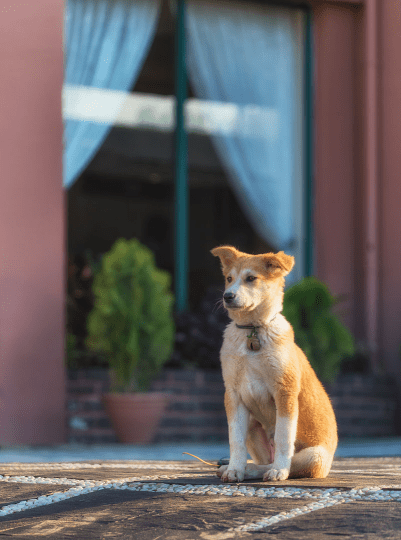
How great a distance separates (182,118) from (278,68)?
1299mm

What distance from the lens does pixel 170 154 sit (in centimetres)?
773

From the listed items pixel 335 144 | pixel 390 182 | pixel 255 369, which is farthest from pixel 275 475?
pixel 335 144

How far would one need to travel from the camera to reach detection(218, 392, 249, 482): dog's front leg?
3.01m

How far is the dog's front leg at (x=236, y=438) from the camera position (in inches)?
118

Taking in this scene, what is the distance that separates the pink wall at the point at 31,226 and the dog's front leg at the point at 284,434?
3.67 m

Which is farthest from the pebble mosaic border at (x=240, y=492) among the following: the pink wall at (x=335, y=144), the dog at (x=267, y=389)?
the pink wall at (x=335, y=144)

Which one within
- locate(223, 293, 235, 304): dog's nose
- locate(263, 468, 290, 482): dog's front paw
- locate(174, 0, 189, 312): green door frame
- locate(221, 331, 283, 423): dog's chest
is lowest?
locate(263, 468, 290, 482): dog's front paw

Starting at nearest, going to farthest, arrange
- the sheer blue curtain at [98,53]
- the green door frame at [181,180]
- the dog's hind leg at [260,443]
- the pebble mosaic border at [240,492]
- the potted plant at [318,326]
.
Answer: the pebble mosaic border at [240,492] < the dog's hind leg at [260,443] < the potted plant at [318,326] < the sheer blue curtain at [98,53] < the green door frame at [181,180]

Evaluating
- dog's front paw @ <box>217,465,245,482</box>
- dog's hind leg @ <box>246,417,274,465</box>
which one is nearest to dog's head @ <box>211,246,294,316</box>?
dog's hind leg @ <box>246,417,274,465</box>

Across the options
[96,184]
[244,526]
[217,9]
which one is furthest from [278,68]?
[244,526]

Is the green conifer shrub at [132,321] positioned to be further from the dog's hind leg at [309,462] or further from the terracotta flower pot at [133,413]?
the dog's hind leg at [309,462]

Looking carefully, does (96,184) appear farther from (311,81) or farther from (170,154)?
(311,81)

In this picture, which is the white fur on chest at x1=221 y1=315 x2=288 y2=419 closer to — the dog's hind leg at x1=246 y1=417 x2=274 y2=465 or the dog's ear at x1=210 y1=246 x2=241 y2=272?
the dog's hind leg at x1=246 y1=417 x2=274 y2=465

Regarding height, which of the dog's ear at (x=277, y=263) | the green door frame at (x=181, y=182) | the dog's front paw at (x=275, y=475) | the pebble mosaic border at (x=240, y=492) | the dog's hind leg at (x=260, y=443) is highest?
the green door frame at (x=181, y=182)
